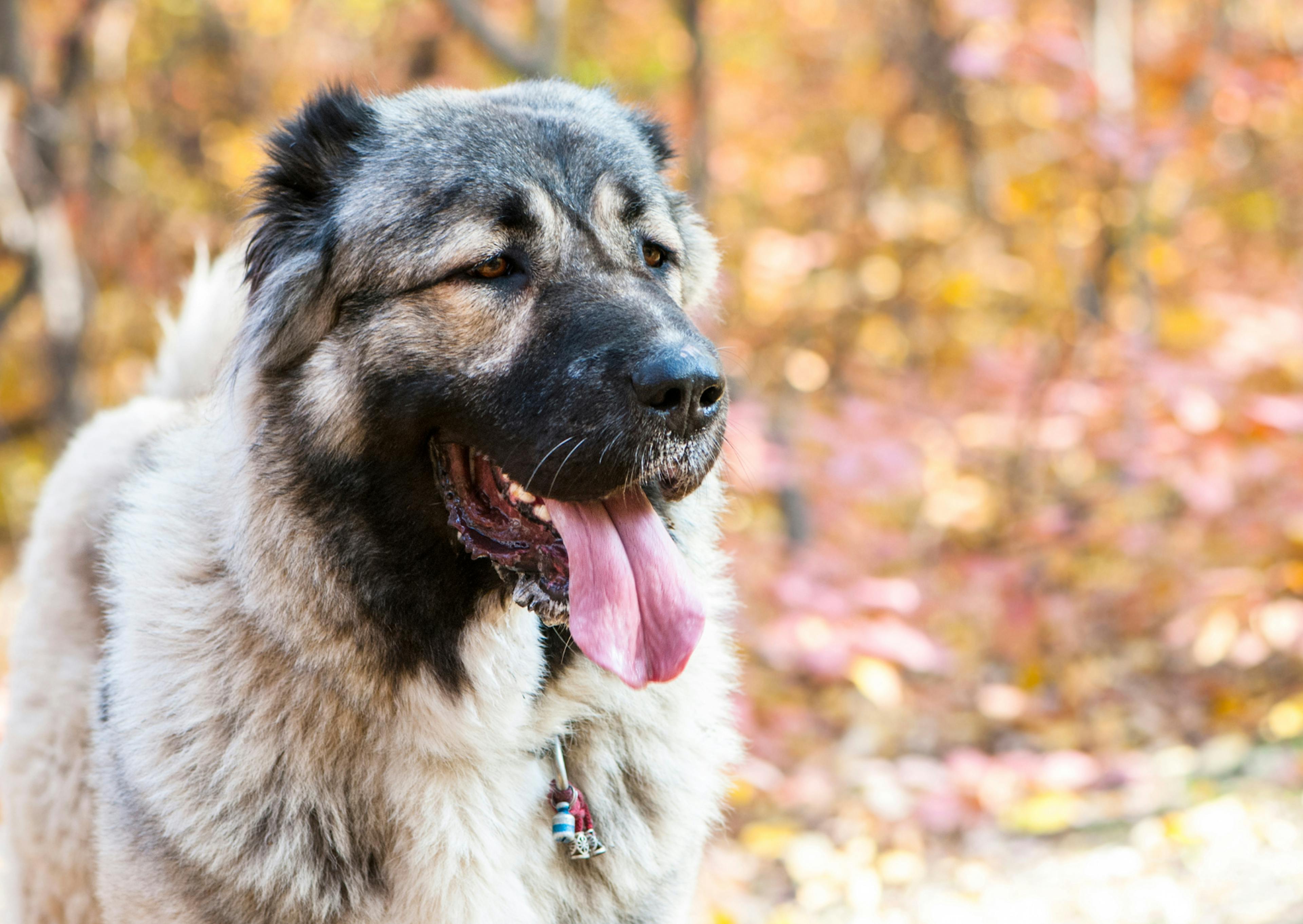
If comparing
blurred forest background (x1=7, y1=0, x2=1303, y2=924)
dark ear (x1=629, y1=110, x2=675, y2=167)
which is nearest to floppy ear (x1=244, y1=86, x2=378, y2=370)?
blurred forest background (x1=7, y1=0, x2=1303, y2=924)

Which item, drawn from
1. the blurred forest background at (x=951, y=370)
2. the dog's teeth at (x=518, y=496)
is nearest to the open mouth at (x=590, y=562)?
the dog's teeth at (x=518, y=496)

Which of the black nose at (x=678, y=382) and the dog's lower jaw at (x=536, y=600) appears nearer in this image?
the black nose at (x=678, y=382)

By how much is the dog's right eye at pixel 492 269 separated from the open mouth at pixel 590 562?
1.14ft

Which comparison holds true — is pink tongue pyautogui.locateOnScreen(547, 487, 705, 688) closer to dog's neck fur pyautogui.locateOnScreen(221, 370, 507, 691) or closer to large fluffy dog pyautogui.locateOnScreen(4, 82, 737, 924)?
large fluffy dog pyautogui.locateOnScreen(4, 82, 737, 924)

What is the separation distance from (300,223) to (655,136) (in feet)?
3.26

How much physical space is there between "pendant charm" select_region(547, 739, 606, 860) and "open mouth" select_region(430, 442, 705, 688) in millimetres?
335

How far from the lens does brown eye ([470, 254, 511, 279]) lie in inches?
89.7

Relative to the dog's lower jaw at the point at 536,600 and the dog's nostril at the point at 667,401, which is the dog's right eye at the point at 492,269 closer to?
the dog's nostril at the point at 667,401

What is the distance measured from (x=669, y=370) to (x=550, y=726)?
0.82 metres

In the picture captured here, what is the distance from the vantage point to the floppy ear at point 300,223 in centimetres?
231

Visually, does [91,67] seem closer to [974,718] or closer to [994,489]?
[994,489]

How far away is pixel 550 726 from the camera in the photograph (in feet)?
7.76

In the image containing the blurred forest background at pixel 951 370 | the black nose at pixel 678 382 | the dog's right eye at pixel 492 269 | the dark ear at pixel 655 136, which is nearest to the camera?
the black nose at pixel 678 382

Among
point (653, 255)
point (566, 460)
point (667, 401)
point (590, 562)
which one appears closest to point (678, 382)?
point (667, 401)
